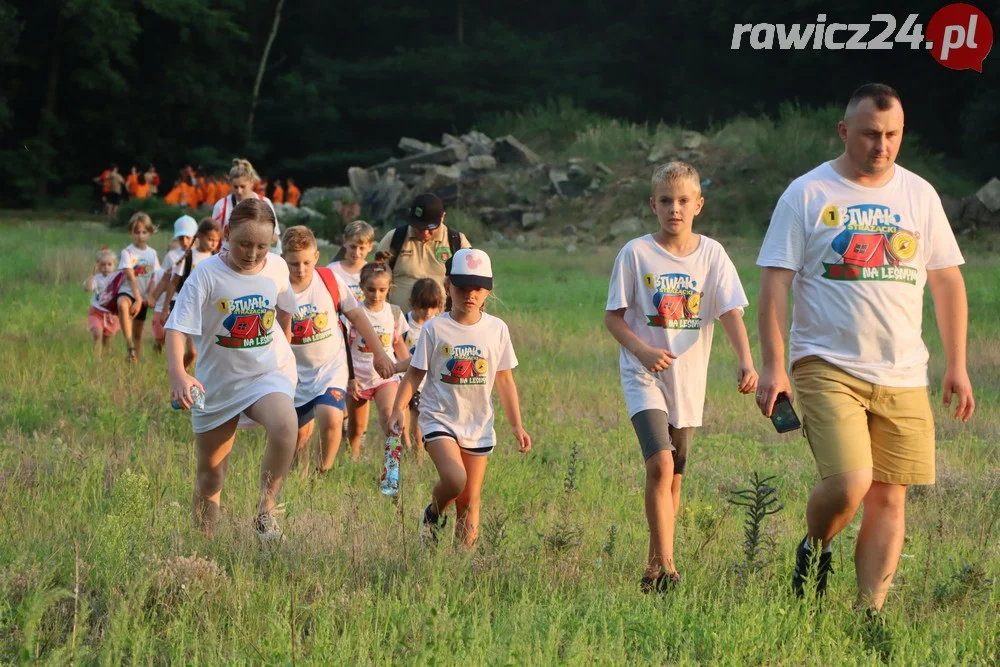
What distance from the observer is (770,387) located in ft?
18.6

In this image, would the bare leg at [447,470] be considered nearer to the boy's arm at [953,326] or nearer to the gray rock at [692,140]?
the boy's arm at [953,326]

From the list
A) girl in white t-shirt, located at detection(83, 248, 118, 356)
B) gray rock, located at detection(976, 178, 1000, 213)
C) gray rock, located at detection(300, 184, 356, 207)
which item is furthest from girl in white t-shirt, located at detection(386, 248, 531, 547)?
gray rock, located at detection(300, 184, 356, 207)

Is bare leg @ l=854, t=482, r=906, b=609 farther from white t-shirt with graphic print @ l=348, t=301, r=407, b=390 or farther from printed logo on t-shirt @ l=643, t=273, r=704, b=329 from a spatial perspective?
white t-shirt with graphic print @ l=348, t=301, r=407, b=390

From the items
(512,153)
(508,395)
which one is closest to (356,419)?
(508,395)

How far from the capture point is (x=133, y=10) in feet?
186

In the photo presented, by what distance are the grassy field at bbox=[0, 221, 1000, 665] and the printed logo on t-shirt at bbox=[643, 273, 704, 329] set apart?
3.59 feet

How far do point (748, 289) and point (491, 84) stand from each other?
4122cm

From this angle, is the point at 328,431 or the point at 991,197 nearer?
the point at 328,431

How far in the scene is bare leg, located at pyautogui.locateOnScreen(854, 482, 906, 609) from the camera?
5.78 meters

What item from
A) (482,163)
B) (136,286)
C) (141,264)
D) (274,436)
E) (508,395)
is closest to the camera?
(274,436)

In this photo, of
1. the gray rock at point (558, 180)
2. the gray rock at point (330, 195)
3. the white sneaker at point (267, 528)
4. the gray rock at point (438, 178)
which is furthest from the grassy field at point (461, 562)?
the gray rock at point (330, 195)

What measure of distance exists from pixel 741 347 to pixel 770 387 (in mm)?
870

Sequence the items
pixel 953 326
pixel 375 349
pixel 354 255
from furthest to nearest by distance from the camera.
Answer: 1. pixel 354 255
2. pixel 375 349
3. pixel 953 326

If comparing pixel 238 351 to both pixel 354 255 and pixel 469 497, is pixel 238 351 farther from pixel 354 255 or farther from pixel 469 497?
pixel 354 255
